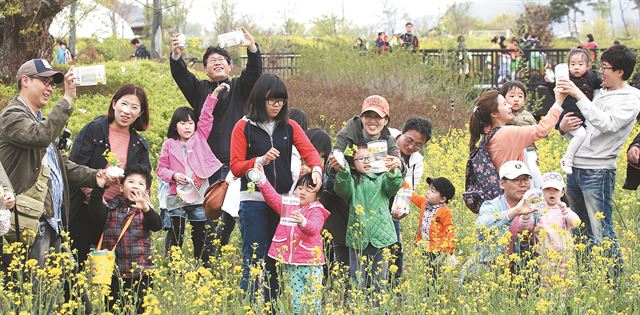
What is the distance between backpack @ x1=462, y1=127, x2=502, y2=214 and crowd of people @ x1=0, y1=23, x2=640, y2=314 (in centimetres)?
3

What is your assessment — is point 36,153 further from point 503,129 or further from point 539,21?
point 539,21

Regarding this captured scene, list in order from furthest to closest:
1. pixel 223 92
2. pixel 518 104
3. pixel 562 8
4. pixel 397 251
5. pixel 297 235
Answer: pixel 562 8 < pixel 223 92 < pixel 518 104 < pixel 397 251 < pixel 297 235

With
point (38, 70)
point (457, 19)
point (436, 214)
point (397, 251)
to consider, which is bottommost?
point (397, 251)

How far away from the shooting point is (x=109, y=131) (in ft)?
21.2

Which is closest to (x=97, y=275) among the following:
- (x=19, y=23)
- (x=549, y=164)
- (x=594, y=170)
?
(x=594, y=170)

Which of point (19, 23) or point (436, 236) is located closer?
point (436, 236)

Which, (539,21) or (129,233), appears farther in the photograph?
(539,21)

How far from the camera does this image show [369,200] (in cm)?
654

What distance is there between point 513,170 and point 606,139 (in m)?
1.07

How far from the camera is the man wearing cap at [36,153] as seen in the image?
18.0 ft

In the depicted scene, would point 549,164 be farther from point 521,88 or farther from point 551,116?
point 551,116

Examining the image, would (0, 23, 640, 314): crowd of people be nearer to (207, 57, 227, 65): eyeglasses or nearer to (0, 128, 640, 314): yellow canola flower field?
(0, 128, 640, 314): yellow canola flower field

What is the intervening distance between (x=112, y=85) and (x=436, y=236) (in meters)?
11.0

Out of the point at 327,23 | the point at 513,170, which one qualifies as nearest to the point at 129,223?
the point at 513,170
